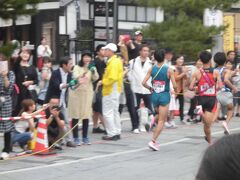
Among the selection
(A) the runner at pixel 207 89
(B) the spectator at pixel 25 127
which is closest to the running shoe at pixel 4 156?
(B) the spectator at pixel 25 127

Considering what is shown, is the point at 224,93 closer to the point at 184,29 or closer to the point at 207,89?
the point at 207,89

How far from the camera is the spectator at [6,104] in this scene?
9867 mm

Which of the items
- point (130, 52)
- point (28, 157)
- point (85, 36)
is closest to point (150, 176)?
point (28, 157)

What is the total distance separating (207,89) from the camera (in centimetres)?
1142

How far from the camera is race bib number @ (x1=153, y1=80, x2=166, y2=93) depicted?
11.0m

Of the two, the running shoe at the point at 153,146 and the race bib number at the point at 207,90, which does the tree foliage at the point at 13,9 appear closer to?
the running shoe at the point at 153,146

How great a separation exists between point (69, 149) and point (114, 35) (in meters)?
8.09

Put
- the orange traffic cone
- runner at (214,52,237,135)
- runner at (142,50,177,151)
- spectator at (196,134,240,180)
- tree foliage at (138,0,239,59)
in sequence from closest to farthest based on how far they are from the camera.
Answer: spectator at (196,134,240,180), the orange traffic cone, runner at (142,50,177,151), runner at (214,52,237,135), tree foliage at (138,0,239,59)

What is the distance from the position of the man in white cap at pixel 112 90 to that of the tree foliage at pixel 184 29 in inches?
440

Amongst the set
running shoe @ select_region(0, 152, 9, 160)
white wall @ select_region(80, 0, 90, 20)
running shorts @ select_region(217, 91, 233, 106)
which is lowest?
running shoe @ select_region(0, 152, 9, 160)

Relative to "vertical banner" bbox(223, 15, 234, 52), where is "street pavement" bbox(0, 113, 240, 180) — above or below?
below

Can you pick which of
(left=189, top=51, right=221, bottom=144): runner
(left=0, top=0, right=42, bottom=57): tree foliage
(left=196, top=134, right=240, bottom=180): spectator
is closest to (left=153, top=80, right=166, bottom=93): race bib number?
(left=189, top=51, right=221, bottom=144): runner

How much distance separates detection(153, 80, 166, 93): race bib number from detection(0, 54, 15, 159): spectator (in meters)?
2.47

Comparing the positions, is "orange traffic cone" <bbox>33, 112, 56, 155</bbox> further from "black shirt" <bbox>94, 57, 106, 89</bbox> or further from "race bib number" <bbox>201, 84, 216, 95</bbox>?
"race bib number" <bbox>201, 84, 216, 95</bbox>
